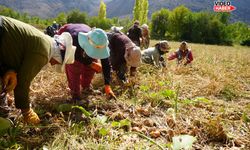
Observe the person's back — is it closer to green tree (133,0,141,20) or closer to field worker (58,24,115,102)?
field worker (58,24,115,102)

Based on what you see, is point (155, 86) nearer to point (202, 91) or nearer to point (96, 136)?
point (202, 91)

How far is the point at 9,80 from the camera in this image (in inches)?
99.0

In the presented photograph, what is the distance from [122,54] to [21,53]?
2.00 meters

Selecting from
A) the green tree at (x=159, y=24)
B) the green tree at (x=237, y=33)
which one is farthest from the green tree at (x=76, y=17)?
the green tree at (x=237, y=33)

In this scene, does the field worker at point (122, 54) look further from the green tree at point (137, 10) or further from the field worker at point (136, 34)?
the green tree at point (137, 10)

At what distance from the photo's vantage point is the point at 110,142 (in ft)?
7.94

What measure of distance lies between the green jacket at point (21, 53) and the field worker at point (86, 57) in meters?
0.64

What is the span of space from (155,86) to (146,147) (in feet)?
6.40

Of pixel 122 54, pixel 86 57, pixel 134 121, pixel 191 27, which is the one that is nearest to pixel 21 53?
pixel 86 57

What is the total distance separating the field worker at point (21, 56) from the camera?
248 centimetres

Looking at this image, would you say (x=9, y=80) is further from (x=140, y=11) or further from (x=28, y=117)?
(x=140, y=11)

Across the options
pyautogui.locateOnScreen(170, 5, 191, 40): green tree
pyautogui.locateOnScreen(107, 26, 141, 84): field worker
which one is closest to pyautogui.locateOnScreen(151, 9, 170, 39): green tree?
pyautogui.locateOnScreen(170, 5, 191, 40): green tree

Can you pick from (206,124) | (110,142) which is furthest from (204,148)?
(110,142)

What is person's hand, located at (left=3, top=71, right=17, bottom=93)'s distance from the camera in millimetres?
2484
